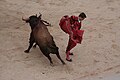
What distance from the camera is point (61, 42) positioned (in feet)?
→ 27.6

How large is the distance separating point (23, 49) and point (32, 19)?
72 centimetres

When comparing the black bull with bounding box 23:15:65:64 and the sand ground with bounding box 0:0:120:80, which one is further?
the black bull with bounding box 23:15:65:64

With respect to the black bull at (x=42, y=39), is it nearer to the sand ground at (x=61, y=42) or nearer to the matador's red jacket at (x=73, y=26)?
the sand ground at (x=61, y=42)

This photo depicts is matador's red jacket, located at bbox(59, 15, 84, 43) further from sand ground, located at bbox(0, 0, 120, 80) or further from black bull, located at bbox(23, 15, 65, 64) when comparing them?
sand ground, located at bbox(0, 0, 120, 80)

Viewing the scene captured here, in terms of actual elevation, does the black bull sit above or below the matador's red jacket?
below

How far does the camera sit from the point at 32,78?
7098mm

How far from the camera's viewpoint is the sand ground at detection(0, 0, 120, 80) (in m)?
7.32

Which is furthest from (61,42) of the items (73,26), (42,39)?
→ (73,26)

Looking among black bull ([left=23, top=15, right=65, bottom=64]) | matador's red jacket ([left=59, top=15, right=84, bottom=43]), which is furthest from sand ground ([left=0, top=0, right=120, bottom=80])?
matador's red jacket ([left=59, top=15, right=84, bottom=43])

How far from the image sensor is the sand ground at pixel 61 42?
7324mm

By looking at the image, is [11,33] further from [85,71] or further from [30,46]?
[85,71]

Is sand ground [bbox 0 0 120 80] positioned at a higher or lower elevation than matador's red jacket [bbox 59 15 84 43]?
lower

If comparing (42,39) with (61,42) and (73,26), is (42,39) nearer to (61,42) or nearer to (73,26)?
(73,26)

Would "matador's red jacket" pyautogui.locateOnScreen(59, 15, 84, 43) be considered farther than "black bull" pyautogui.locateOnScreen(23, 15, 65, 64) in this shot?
No
